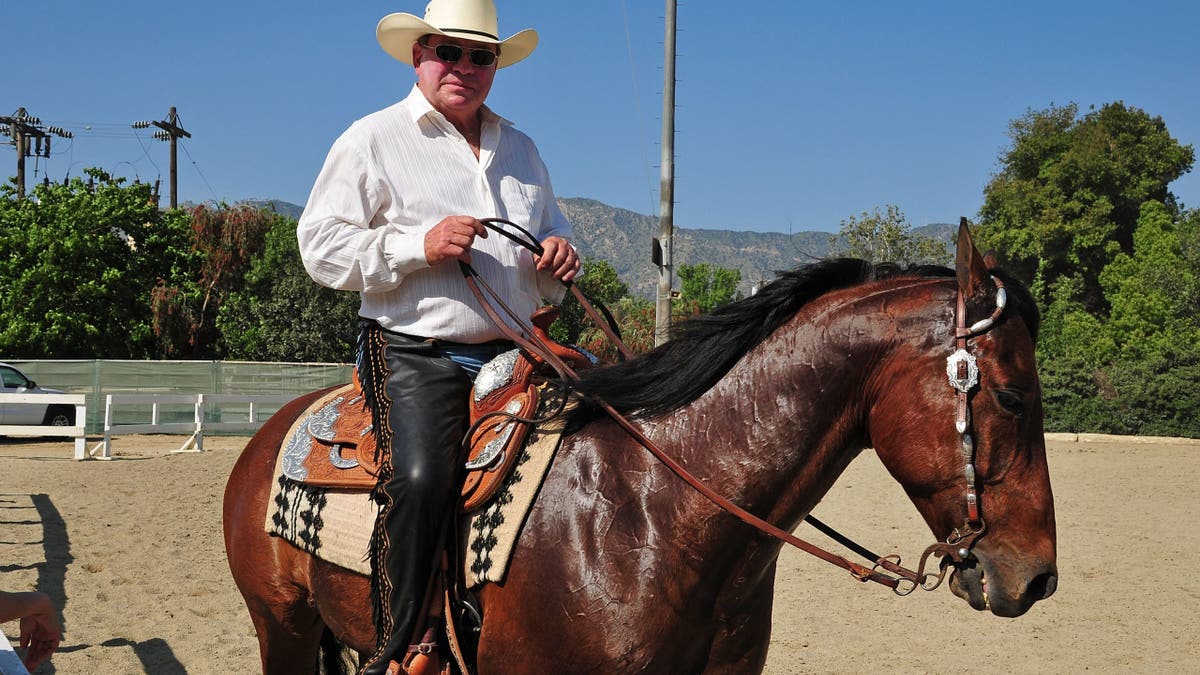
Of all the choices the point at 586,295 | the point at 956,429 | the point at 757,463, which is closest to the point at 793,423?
the point at 757,463

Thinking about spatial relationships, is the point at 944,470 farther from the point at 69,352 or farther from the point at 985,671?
the point at 69,352

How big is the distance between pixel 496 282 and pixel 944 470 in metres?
1.57

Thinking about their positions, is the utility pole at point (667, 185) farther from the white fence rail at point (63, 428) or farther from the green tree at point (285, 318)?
the green tree at point (285, 318)

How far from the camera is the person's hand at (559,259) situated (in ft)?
10.9

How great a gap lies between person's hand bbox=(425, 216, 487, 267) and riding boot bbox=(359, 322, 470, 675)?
330 mm

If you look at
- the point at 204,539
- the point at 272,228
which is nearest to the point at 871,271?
the point at 204,539

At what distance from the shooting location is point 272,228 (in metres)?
36.5

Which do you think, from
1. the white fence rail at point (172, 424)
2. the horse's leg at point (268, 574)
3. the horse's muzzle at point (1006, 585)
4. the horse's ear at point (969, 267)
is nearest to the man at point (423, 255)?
the horse's leg at point (268, 574)

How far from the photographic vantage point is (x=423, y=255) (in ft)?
9.86

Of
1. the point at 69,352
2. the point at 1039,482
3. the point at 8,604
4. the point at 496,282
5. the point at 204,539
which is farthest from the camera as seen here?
the point at 69,352

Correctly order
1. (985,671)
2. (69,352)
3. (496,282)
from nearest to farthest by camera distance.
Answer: (496,282) → (985,671) → (69,352)

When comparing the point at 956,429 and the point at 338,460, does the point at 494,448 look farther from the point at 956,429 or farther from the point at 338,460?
the point at 956,429

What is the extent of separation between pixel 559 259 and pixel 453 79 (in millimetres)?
691

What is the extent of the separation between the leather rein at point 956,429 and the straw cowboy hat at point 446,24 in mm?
640
